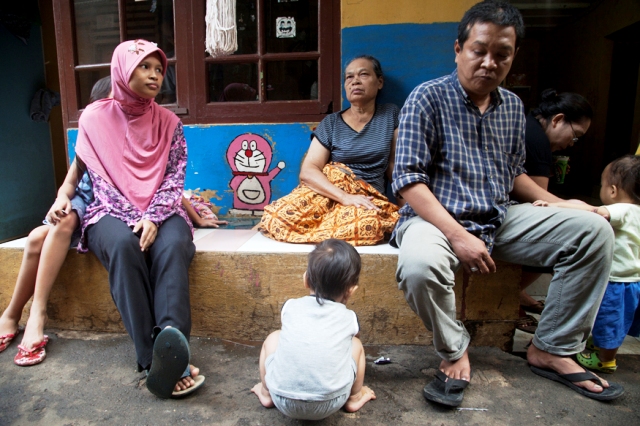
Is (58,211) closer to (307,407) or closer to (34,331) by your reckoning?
(34,331)

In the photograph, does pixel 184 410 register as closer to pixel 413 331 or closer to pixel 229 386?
pixel 229 386

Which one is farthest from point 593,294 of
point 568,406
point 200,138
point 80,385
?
point 200,138

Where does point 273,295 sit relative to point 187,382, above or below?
above

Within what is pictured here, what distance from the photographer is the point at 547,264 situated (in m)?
1.95

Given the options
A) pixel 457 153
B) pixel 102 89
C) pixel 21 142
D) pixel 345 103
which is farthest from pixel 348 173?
pixel 21 142

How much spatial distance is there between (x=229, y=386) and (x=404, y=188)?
1147mm

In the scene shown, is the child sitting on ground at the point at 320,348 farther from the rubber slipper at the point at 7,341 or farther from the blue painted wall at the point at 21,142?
the blue painted wall at the point at 21,142

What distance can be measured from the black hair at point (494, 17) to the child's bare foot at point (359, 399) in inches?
60.3

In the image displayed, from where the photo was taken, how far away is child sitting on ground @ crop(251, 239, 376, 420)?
4.85ft

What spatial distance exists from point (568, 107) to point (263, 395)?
2.15m

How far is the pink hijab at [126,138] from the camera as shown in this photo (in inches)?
87.3

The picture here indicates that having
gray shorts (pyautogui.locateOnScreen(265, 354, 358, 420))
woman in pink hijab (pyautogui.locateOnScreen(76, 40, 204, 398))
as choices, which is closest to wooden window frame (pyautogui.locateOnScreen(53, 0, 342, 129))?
woman in pink hijab (pyautogui.locateOnScreen(76, 40, 204, 398))

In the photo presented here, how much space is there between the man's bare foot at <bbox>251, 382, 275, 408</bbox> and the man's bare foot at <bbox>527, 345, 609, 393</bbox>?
118cm

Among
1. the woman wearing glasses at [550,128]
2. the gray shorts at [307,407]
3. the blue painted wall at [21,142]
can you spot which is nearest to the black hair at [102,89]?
the gray shorts at [307,407]
